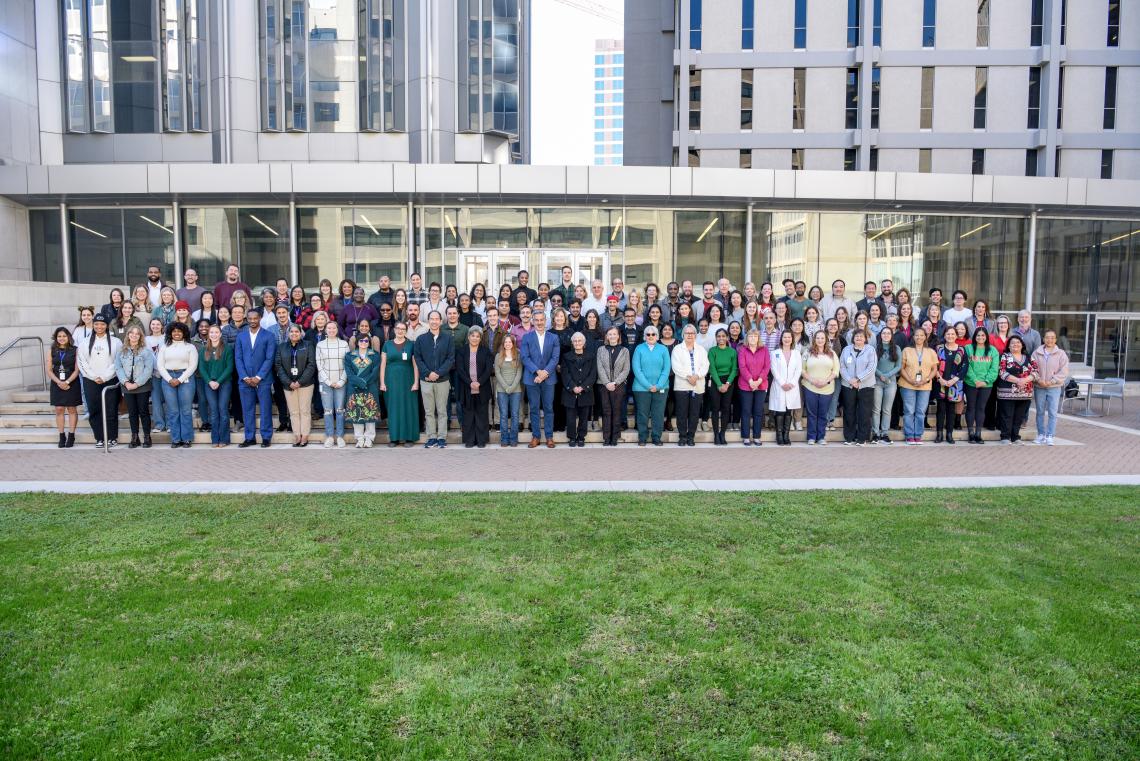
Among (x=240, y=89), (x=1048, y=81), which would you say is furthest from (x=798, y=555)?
(x=1048, y=81)

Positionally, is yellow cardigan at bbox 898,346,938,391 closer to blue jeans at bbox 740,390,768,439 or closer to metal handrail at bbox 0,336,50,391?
blue jeans at bbox 740,390,768,439

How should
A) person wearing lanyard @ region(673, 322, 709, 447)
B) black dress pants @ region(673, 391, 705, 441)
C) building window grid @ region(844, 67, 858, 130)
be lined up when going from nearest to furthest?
person wearing lanyard @ region(673, 322, 709, 447) → black dress pants @ region(673, 391, 705, 441) → building window grid @ region(844, 67, 858, 130)

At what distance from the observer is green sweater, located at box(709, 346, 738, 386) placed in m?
11.9

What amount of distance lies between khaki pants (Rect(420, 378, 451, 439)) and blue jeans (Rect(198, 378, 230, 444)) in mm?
3093

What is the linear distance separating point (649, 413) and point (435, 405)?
3.48 metres

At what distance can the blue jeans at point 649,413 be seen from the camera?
39.1ft

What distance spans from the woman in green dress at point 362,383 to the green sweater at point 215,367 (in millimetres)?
1890

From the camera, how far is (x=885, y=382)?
12195 mm

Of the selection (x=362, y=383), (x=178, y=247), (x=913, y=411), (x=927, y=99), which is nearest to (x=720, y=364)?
(x=913, y=411)

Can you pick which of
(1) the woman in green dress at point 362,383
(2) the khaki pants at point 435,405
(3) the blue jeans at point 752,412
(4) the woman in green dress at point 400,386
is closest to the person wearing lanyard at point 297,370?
(1) the woman in green dress at point 362,383

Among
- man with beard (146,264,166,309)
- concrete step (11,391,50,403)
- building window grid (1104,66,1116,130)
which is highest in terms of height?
building window grid (1104,66,1116,130)

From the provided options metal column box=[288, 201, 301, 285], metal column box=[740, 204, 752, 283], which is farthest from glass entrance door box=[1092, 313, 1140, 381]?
metal column box=[288, 201, 301, 285]

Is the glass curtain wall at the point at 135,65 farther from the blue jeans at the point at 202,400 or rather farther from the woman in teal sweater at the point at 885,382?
the woman in teal sweater at the point at 885,382

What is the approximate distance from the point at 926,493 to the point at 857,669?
16.6 ft
